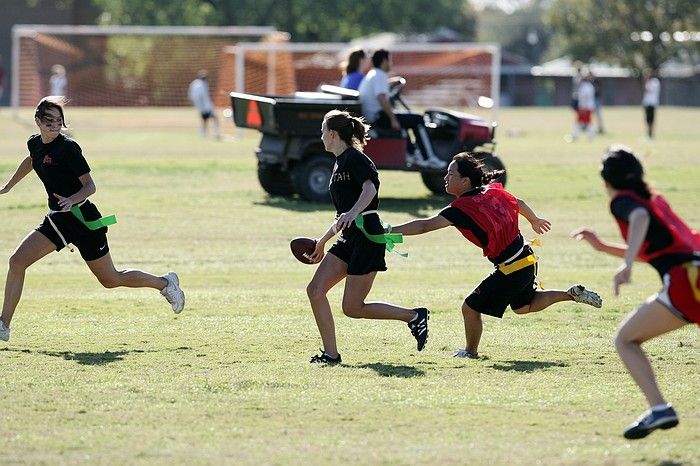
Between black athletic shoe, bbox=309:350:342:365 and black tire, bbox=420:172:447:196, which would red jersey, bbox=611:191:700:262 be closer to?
black athletic shoe, bbox=309:350:342:365

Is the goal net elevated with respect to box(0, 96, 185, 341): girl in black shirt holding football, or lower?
lower

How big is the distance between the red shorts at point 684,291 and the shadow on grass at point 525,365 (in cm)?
230

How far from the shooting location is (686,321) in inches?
265

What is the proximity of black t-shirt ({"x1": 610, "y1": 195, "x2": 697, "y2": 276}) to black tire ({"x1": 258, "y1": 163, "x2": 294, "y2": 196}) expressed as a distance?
47.5 ft

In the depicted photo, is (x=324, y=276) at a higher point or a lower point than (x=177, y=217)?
higher

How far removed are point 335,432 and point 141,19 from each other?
74.0m

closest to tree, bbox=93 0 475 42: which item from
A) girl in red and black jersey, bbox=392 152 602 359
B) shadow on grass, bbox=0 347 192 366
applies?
shadow on grass, bbox=0 347 192 366

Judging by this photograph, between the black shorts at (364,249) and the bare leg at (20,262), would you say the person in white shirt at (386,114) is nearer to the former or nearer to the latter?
the bare leg at (20,262)

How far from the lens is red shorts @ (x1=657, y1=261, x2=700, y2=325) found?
6668 mm

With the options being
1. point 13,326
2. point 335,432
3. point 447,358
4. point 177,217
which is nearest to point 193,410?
point 335,432

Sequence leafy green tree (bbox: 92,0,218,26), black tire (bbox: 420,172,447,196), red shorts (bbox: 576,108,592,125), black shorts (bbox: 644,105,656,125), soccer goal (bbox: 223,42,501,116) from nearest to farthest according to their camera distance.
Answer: black tire (bbox: 420,172,447,196) → black shorts (bbox: 644,105,656,125) → red shorts (bbox: 576,108,592,125) → soccer goal (bbox: 223,42,501,116) → leafy green tree (bbox: 92,0,218,26)

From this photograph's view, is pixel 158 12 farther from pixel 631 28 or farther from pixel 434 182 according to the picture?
pixel 434 182

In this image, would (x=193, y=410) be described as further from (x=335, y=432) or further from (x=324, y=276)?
(x=324, y=276)

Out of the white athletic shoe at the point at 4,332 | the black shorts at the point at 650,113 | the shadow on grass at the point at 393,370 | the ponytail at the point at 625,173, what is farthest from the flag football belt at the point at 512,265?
the black shorts at the point at 650,113
